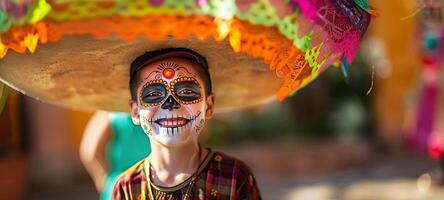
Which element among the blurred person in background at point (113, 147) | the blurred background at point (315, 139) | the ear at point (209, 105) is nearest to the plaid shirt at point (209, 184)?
the ear at point (209, 105)

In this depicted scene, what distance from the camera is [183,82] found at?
3.02 metres

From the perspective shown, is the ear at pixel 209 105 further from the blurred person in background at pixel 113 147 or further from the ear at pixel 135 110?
the blurred person in background at pixel 113 147

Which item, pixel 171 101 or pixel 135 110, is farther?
pixel 135 110

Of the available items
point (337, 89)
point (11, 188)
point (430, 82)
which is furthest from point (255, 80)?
point (337, 89)

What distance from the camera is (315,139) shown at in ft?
31.8

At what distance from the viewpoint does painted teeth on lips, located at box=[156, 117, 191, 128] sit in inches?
118

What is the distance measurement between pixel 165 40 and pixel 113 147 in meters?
1.55

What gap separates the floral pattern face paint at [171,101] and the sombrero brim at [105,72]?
82 mm

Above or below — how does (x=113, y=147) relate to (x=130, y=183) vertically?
above

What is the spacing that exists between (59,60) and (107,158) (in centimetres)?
139

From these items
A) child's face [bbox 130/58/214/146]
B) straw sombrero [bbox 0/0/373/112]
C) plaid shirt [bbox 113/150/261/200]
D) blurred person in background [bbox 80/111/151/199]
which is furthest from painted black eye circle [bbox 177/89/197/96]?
blurred person in background [bbox 80/111/151/199]

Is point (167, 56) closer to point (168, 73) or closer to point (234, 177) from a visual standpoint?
point (168, 73)

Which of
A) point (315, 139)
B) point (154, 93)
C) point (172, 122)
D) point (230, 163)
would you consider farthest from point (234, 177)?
point (315, 139)

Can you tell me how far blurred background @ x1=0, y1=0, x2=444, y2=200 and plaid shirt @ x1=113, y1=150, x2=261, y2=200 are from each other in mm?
4885
